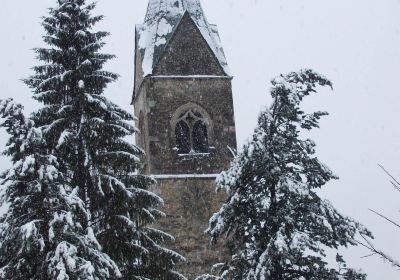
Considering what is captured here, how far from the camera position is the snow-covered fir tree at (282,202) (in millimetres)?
10734

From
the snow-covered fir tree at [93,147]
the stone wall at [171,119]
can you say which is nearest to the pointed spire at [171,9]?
the stone wall at [171,119]

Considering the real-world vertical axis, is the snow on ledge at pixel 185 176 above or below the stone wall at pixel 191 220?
above

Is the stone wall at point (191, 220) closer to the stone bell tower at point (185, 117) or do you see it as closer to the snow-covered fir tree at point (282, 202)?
the stone bell tower at point (185, 117)

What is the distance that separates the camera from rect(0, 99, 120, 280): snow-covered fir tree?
930cm

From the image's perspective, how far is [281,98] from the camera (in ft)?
36.9

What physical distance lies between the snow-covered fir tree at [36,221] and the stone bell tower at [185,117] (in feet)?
37.6

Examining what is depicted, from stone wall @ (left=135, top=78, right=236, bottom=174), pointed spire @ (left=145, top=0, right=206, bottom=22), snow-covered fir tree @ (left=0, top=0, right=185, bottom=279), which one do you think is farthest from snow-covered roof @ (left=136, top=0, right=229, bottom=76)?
snow-covered fir tree @ (left=0, top=0, right=185, bottom=279)

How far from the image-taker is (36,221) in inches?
372

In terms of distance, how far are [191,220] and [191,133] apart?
3.14 meters

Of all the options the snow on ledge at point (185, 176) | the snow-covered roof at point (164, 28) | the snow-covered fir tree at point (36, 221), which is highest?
the snow-covered roof at point (164, 28)

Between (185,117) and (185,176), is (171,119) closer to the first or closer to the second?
(185,117)

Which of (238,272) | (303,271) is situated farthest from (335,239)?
(238,272)

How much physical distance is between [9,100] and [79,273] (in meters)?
2.70

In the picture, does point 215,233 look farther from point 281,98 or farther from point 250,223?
point 281,98
